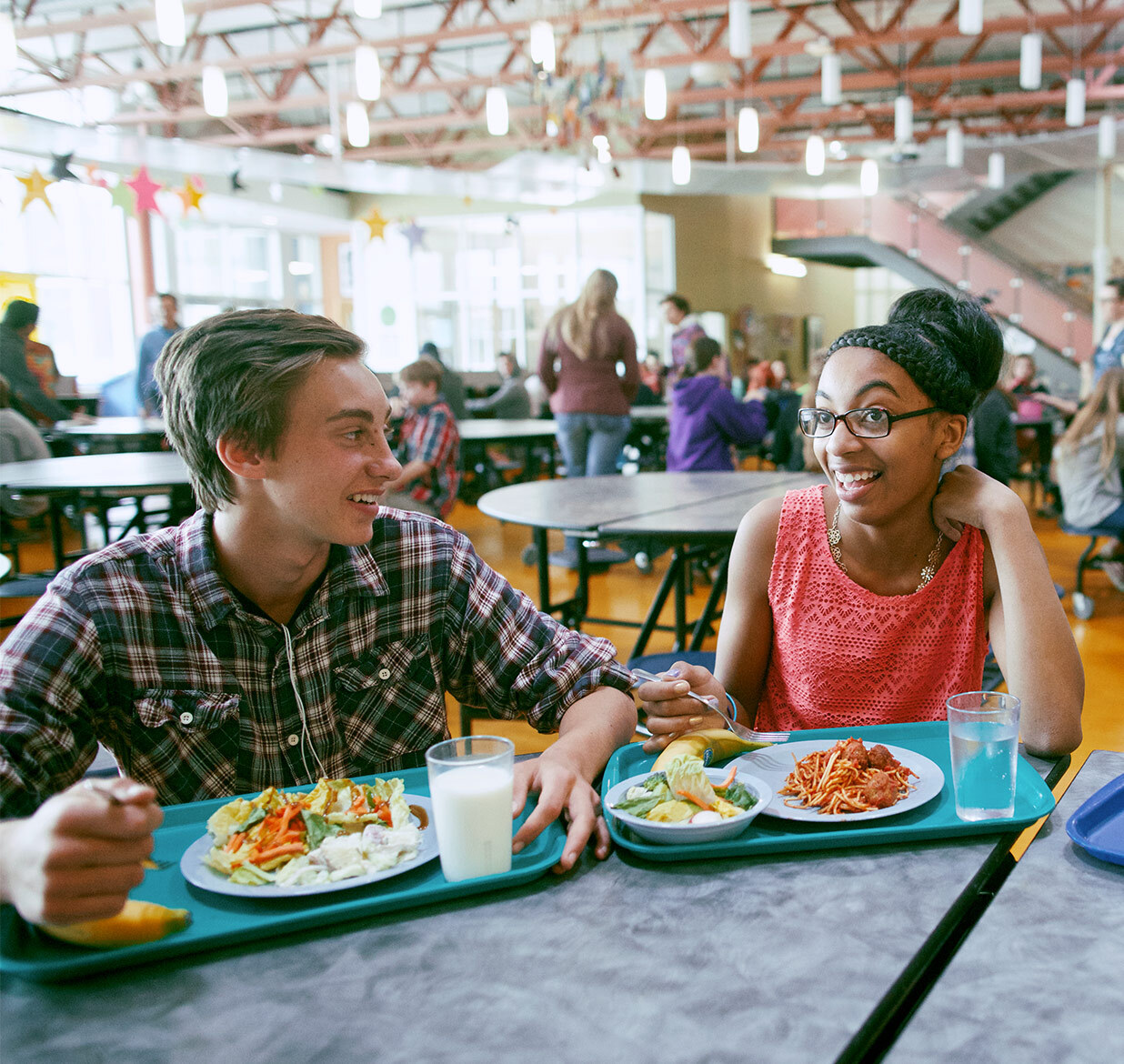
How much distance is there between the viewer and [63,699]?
3.49 feet

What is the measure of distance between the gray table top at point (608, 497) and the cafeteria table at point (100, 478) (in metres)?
1.05

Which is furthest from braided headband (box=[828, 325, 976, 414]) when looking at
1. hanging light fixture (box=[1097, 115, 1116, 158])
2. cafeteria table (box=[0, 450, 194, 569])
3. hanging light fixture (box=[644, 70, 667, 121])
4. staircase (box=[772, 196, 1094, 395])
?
staircase (box=[772, 196, 1094, 395])

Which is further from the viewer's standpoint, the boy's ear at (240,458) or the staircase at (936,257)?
the staircase at (936,257)

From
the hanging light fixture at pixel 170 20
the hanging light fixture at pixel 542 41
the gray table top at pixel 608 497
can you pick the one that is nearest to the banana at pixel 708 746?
the gray table top at pixel 608 497

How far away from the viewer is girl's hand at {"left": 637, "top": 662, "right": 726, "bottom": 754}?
1.14m

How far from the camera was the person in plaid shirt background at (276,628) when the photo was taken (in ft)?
3.58

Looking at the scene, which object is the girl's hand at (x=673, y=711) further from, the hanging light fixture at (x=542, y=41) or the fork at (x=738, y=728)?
the hanging light fixture at (x=542, y=41)

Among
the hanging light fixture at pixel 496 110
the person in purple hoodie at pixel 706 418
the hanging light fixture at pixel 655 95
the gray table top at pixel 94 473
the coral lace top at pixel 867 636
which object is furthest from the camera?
the hanging light fixture at pixel 496 110

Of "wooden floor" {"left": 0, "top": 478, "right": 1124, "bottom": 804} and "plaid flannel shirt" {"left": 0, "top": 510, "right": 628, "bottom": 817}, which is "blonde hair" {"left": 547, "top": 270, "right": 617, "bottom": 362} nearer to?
"wooden floor" {"left": 0, "top": 478, "right": 1124, "bottom": 804}

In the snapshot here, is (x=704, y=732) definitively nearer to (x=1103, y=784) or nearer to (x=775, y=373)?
(x=1103, y=784)

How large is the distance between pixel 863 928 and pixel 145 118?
12107mm

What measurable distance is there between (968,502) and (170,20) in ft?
15.2

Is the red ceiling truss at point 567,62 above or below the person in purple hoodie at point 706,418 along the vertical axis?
above

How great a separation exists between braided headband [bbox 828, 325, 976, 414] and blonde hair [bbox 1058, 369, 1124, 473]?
3.47 metres
